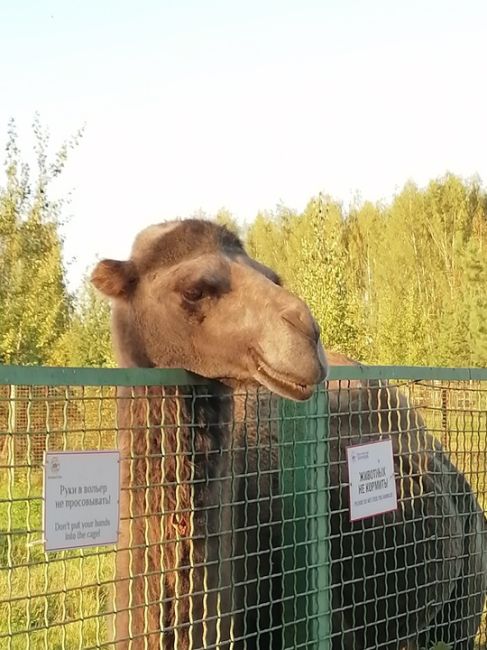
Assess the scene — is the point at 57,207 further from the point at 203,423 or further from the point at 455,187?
the point at 455,187

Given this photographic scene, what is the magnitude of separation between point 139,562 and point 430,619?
2147 mm

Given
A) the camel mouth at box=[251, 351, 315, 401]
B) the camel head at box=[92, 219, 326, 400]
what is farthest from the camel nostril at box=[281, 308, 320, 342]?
the camel mouth at box=[251, 351, 315, 401]

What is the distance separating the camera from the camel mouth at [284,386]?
134 inches

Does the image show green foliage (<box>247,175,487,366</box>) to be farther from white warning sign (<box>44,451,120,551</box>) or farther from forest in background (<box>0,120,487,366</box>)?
white warning sign (<box>44,451,120,551</box>)

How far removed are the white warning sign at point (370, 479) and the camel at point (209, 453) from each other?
3.4 inches

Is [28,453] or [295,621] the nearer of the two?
[28,453]

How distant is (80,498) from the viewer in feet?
8.86

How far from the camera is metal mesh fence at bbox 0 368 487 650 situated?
2.82m

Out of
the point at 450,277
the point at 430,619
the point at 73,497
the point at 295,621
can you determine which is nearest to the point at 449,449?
the point at 430,619

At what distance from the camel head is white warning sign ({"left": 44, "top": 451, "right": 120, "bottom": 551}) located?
86cm

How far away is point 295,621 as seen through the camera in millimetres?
3629

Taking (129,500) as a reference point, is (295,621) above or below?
below

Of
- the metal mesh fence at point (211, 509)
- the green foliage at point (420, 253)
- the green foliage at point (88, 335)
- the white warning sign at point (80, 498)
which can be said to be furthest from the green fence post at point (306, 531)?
the green foliage at point (420, 253)

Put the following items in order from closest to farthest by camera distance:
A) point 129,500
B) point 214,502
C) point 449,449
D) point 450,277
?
1. point 129,500
2. point 214,502
3. point 449,449
4. point 450,277
